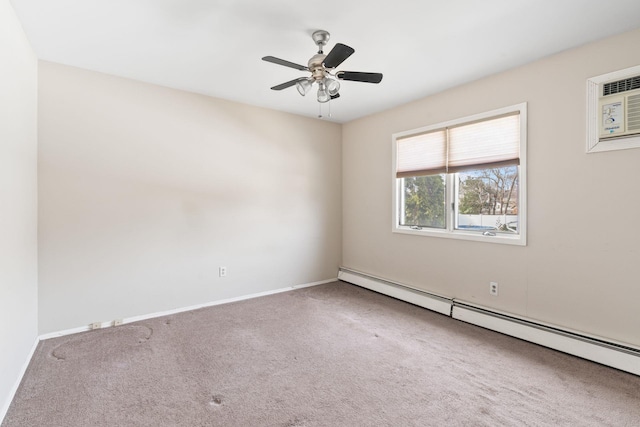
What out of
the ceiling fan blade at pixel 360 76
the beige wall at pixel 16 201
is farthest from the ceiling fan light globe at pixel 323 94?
the beige wall at pixel 16 201

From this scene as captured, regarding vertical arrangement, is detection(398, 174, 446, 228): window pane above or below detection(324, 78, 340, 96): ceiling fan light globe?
below

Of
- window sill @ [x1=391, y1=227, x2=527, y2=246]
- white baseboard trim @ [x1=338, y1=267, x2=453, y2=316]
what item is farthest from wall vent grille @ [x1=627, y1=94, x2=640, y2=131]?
white baseboard trim @ [x1=338, y1=267, x2=453, y2=316]

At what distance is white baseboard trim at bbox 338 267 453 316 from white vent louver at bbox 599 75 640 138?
6.72ft

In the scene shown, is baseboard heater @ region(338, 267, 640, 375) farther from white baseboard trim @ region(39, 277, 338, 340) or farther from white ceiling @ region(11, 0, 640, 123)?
white ceiling @ region(11, 0, 640, 123)

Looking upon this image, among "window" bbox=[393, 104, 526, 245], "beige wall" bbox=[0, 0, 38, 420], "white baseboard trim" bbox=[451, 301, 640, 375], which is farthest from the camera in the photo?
"window" bbox=[393, 104, 526, 245]

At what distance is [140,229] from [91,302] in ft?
2.65

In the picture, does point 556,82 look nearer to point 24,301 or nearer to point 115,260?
point 115,260

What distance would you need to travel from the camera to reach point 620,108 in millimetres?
2266

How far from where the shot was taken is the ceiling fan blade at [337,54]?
1.86 m

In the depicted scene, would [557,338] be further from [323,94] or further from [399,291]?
[323,94]

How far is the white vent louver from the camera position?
7.23ft

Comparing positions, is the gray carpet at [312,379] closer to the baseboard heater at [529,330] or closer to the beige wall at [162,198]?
the baseboard heater at [529,330]

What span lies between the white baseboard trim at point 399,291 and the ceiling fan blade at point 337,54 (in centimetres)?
269

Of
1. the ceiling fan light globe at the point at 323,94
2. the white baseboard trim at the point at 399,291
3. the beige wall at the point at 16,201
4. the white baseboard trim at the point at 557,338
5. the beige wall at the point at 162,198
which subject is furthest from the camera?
the white baseboard trim at the point at 399,291
